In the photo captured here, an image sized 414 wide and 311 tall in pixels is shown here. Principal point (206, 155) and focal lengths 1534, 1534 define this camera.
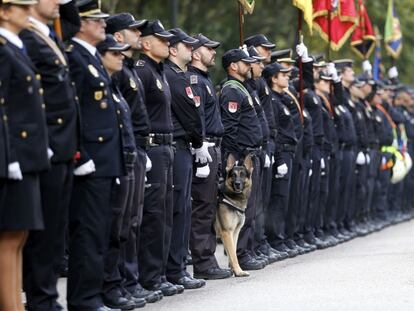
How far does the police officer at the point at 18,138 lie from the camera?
31.4 feet

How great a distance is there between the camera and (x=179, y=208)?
13812mm

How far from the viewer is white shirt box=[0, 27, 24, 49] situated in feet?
31.7


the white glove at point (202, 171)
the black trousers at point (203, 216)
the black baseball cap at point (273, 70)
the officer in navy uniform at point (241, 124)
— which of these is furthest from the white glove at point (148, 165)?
the black baseball cap at point (273, 70)

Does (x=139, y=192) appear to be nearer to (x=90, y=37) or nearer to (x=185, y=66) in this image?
(x=90, y=37)

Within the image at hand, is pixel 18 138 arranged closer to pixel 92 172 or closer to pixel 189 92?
pixel 92 172

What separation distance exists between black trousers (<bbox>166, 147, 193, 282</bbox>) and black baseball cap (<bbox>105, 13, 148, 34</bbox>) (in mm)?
→ 1709

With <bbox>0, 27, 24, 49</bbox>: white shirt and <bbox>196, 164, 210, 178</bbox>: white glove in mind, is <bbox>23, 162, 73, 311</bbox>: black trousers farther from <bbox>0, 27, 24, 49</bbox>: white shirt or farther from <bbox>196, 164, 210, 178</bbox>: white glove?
<bbox>196, 164, 210, 178</bbox>: white glove

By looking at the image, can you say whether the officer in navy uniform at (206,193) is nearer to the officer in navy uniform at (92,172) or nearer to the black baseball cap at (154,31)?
the black baseball cap at (154,31)

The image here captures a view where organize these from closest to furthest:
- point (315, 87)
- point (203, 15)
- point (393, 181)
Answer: point (315, 87)
point (393, 181)
point (203, 15)

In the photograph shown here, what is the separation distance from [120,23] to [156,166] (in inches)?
50.0

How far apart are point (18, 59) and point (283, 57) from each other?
9434mm

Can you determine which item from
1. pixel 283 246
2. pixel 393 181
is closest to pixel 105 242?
pixel 283 246

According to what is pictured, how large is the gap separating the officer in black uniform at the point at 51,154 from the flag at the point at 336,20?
11.3 m

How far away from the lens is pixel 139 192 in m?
12.1
